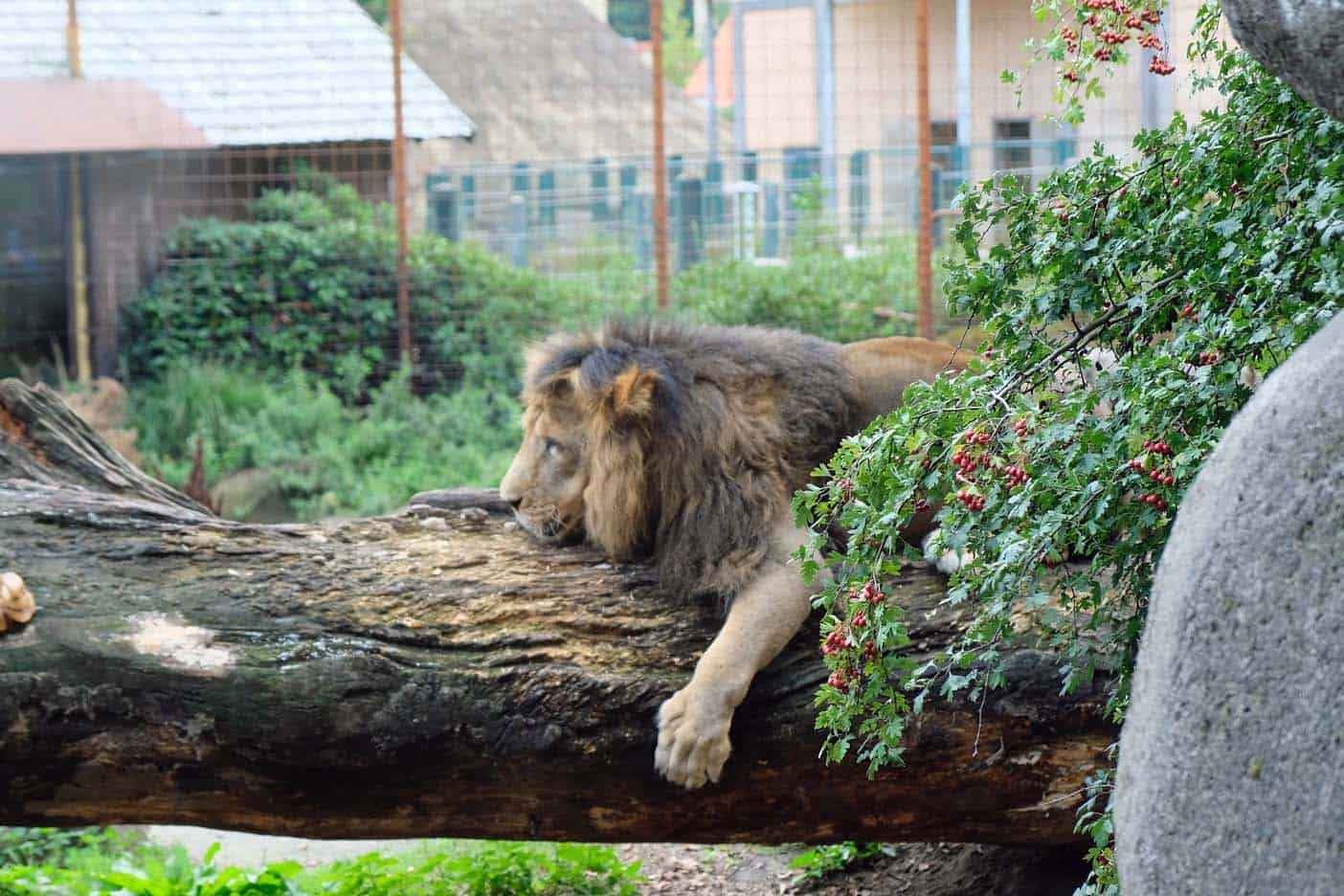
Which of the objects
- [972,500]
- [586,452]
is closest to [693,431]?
[586,452]

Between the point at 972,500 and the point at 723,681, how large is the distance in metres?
1.29

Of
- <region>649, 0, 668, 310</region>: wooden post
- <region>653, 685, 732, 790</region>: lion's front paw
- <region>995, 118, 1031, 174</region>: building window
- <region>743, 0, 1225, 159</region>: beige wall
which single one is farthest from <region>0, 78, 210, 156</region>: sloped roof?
<region>653, 685, 732, 790</region>: lion's front paw

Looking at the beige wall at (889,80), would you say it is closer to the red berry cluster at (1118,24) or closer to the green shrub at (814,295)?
the green shrub at (814,295)

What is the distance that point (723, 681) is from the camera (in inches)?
149

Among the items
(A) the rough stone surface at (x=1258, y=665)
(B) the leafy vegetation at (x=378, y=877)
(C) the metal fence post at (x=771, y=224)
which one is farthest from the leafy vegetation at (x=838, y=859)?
(C) the metal fence post at (x=771, y=224)

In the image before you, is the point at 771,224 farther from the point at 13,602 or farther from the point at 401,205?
the point at 13,602

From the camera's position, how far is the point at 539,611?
163 inches

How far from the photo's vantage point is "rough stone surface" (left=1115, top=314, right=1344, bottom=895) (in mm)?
1915

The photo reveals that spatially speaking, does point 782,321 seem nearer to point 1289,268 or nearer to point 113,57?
point 113,57

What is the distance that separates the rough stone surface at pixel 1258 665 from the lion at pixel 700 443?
1.90 metres

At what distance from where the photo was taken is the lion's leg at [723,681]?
12.3 ft

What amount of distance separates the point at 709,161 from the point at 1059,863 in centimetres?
858

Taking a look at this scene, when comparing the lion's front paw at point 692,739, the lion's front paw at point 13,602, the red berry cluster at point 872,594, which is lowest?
the lion's front paw at point 692,739

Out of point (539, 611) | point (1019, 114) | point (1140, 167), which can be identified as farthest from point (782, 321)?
point (1140, 167)
